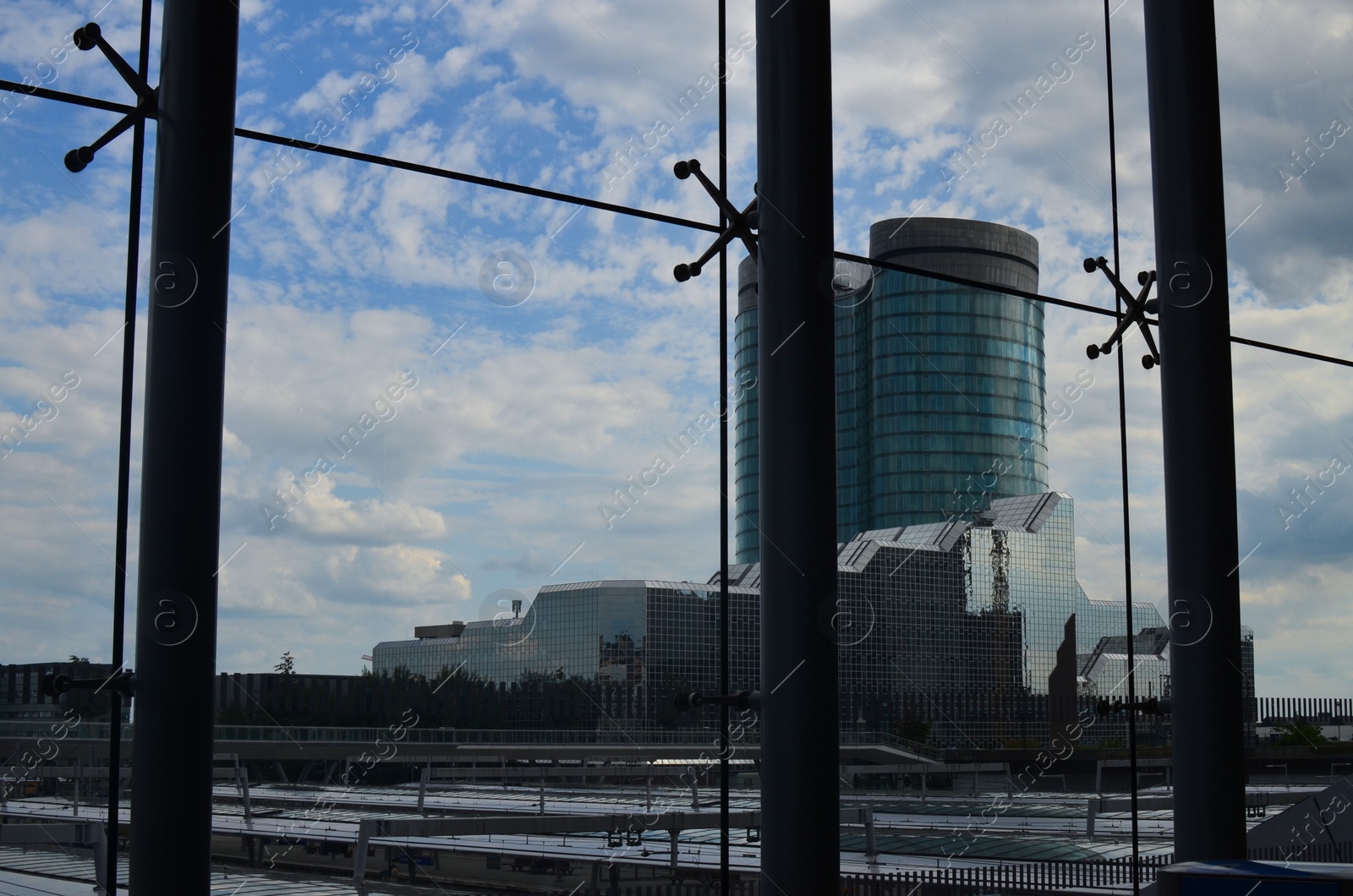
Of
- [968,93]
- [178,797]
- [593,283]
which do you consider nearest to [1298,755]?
[968,93]

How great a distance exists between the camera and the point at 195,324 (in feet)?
9.03

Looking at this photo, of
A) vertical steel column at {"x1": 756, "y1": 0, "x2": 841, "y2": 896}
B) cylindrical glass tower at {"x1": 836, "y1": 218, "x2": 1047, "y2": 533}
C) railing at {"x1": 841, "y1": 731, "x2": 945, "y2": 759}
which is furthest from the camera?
cylindrical glass tower at {"x1": 836, "y1": 218, "x2": 1047, "y2": 533}

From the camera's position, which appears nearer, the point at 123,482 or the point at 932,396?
the point at 123,482

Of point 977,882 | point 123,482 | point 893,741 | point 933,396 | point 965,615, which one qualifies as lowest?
point 893,741

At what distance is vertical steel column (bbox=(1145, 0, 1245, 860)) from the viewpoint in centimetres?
458

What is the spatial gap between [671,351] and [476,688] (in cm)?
239

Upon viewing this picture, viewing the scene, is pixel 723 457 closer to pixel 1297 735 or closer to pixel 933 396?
pixel 1297 735

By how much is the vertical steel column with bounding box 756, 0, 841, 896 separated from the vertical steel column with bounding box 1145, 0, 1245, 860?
184cm

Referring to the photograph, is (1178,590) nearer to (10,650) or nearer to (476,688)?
(476,688)

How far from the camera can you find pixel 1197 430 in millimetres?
4707

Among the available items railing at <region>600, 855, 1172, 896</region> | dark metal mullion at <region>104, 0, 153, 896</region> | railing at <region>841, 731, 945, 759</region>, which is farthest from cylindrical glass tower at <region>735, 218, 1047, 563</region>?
dark metal mullion at <region>104, 0, 153, 896</region>

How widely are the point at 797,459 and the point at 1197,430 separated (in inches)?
80.3

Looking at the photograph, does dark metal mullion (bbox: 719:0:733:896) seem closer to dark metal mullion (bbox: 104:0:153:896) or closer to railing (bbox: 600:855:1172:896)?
dark metal mullion (bbox: 104:0:153:896)

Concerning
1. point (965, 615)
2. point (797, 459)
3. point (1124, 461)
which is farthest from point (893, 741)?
point (797, 459)
